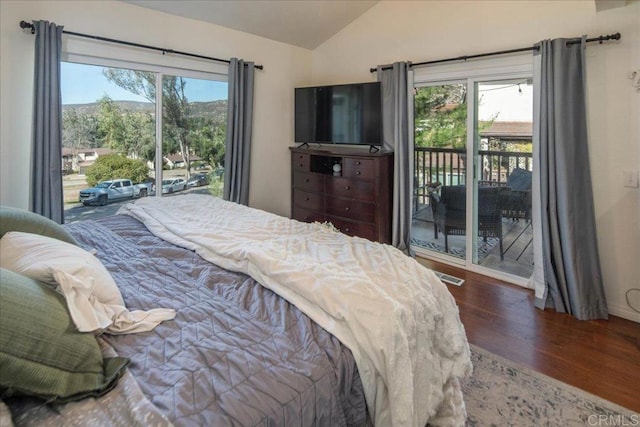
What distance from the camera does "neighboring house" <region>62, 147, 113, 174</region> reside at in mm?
3090

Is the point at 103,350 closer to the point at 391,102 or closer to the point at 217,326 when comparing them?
the point at 217,326

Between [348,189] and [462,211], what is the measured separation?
117cm

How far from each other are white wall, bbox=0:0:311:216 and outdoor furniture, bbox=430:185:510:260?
1.88 m

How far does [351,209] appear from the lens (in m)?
4.03

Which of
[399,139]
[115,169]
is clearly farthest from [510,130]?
[115,169]

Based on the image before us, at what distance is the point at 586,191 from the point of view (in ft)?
8.80

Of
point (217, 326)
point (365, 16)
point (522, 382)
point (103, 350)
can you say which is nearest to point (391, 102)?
point (365, 16)

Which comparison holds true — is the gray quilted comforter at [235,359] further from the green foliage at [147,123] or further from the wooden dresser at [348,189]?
the wooden dresser at [348,189]

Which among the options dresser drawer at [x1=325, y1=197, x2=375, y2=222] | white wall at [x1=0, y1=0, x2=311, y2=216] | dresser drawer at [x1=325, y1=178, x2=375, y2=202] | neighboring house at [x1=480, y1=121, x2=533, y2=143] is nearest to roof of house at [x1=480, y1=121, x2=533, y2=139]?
neighboring house at [x1=480, y1=121, x2=533, y2=143]

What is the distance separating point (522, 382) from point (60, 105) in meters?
3.54

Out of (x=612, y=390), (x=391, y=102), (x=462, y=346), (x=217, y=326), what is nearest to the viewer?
(x=217, y=326)

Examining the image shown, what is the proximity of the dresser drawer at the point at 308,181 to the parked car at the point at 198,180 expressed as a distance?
1.08 metres

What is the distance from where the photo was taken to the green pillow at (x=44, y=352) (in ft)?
2.70

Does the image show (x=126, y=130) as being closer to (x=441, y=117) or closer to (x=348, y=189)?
(x=348, y=189)
